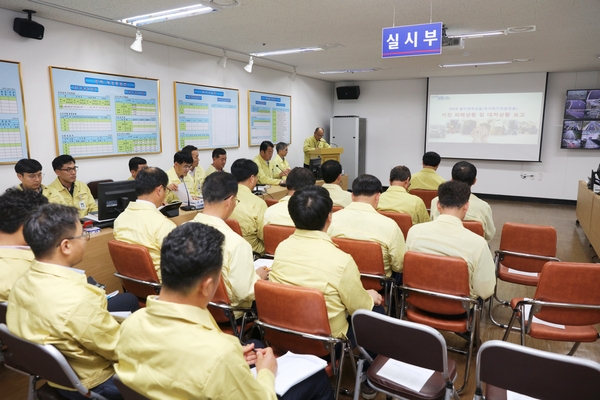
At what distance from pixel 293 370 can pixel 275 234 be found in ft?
5.02

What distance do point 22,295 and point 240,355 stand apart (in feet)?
3.27

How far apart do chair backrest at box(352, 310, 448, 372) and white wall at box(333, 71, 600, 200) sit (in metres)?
8.55

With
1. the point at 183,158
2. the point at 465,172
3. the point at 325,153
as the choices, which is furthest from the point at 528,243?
the point at 325,153

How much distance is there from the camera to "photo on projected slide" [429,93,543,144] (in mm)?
8547

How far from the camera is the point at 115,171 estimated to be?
5168 millimetres

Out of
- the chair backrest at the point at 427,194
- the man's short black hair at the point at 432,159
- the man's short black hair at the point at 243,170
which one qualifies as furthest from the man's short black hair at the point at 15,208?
the man's short black hair at the point at 432,159

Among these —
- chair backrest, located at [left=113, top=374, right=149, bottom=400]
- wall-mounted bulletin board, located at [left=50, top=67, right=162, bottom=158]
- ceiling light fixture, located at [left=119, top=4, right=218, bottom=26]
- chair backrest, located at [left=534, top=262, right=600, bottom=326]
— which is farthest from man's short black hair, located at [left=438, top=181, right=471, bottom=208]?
wall-mounted bulletin board, located at [left=50, top=67, right=162, bottom=158]

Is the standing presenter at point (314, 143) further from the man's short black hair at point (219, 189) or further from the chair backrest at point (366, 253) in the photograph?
the man's short black hair at point (219, 189)

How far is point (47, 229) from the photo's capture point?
159cm

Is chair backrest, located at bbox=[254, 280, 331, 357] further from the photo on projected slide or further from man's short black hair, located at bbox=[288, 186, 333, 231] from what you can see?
the photo on projected slide

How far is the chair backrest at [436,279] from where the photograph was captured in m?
2.22

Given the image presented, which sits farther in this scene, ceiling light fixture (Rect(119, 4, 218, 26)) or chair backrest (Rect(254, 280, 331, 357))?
ceiling light fixture (Rect(119, 4, 218, 26))

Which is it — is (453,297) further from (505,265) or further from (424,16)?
(424,16)

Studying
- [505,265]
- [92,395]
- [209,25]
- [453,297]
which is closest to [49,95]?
[209,25]
